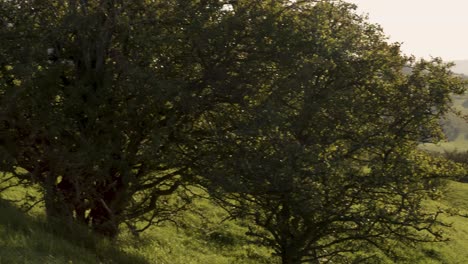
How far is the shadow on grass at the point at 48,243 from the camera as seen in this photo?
1037 centimetres

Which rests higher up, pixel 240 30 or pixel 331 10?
pixel 331 10

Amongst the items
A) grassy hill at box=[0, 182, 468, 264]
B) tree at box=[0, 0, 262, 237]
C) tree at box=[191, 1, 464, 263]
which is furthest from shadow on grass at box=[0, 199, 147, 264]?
tree at box=[191, 1, 464, 263]

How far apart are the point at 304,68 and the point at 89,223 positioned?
8.49 meters

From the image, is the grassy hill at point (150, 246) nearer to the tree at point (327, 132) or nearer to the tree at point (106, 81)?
the tree at point (106, 81)

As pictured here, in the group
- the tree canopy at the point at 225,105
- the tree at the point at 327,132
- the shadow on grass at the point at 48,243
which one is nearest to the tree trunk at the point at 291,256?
the tree at the point at 327,132

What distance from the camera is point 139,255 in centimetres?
1603

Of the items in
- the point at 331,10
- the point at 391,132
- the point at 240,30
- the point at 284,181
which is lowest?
the point at 284,181

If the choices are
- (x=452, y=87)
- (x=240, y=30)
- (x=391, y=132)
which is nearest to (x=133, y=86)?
(x=240, y=30)

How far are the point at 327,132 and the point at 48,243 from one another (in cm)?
760

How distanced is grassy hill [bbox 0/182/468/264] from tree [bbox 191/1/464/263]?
6.47 ft

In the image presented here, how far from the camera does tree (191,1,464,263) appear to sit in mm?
12242

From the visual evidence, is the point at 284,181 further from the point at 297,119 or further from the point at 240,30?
the point at 240,30

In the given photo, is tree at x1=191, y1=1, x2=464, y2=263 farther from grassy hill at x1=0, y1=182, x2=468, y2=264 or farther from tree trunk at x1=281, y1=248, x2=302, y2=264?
grassy hill at x1=0, y1=182, x2=468, y2=264

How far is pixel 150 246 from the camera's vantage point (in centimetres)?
1873
